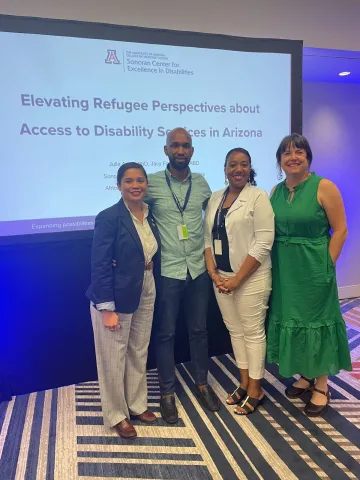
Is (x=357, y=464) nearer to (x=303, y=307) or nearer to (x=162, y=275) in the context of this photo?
(x=303, y=307)

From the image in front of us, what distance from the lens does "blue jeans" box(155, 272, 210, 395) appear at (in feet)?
7.19

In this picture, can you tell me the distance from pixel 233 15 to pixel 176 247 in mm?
1863

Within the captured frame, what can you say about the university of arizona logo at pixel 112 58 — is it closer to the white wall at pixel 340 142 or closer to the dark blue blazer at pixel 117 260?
the dark blue blazer at pixel 117 260

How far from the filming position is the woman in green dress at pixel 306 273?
2076 millimetres

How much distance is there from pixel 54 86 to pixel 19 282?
1240 millimetres

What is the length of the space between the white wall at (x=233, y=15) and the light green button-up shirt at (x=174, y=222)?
→ 1217 millimetres

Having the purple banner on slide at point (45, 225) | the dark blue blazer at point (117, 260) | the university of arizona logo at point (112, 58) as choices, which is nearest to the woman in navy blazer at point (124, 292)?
the dark blue blazer at point (117, 260)

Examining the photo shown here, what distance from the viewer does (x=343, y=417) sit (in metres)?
2.24

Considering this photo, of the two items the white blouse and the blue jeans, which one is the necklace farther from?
the white blouse

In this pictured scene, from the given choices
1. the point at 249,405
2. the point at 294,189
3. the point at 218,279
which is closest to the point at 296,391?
the point at 249,405

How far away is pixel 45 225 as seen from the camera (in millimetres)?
2410

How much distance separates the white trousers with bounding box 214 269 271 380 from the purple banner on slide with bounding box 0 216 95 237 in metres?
0.96

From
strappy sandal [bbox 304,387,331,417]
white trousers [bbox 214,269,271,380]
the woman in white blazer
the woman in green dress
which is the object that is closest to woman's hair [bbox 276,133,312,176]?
the woman in green dress

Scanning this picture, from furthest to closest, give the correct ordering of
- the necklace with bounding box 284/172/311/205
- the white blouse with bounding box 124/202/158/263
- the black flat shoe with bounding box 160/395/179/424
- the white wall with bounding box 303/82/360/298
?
the white wall with bounding box 303/82/360/298 → the black flat shoe with bounding box 160/395/179/424 → the necklace with bounding box 284/172/311/205 → the white blouse with bounding box 124/202/158/263
